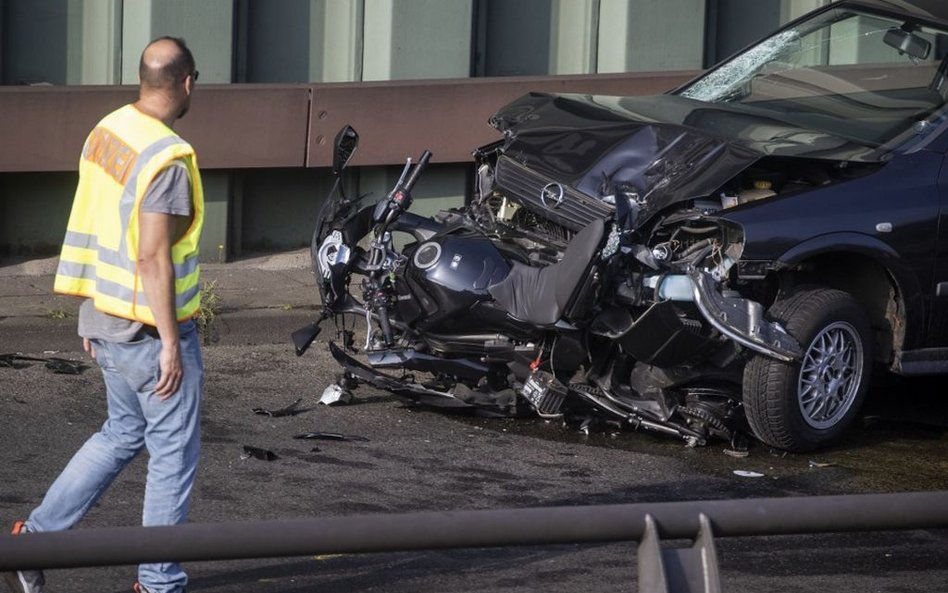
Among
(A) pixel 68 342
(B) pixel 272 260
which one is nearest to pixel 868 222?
(A) pixel 68 342

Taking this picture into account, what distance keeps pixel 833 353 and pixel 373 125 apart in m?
4.82

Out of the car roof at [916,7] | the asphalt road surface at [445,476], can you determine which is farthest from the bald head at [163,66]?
the car roof at [916,7]

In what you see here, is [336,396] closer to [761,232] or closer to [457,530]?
[761,232]

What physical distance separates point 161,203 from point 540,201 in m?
2.95

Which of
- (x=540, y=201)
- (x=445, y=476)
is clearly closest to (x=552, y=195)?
(x=540, y=201)

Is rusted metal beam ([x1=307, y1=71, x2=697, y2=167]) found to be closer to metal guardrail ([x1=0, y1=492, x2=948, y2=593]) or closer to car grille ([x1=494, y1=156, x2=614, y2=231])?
car grille ([x1=494, y1=156, x2=614, y2=231])

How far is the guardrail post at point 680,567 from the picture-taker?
2.90 meters

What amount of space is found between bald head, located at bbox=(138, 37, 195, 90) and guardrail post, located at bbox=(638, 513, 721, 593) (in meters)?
2.38

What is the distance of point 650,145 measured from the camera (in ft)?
23.8

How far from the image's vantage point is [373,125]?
11.0m

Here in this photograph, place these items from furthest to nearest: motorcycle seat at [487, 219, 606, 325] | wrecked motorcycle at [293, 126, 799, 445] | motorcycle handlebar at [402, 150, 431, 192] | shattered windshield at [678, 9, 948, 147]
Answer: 1. shattered windshield at [678, 9, 948, 147]
2. motorcycle handlebar at [402, 150, 431, 192]
3. wrecked motorcycle at [293, 126, 799, 445]
4. motorcycle seat at [487, 219, 606, 325]

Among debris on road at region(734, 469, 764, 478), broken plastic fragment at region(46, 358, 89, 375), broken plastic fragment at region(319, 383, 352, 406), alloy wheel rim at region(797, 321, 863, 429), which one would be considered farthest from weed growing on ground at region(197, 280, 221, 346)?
alloy wheel rim at region(797, 321, 863, 429)

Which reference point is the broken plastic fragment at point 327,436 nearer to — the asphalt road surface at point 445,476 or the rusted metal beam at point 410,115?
the asphalt road surface at point 445,476

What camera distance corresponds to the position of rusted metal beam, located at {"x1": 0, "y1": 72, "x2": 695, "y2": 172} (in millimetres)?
10086
